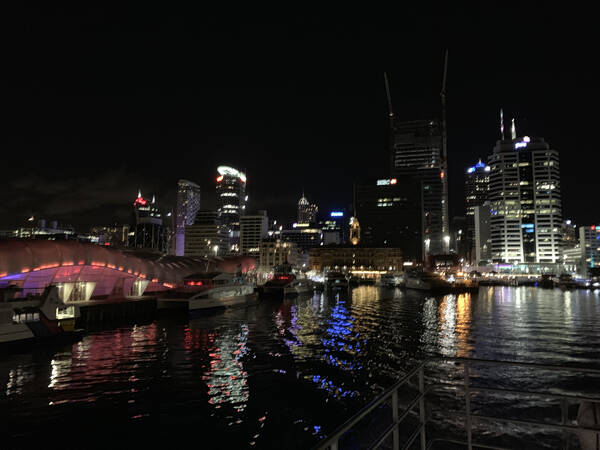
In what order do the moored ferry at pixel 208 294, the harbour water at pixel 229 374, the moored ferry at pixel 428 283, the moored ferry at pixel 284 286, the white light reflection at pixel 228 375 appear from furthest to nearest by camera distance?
the moored ferry at pixel 428 283 < the moored ferry at pixel 284 286 < the moored ferry at pixel 208 294 < the white light reflection at pixel 228 375 < the harbour water at pixel 229 374

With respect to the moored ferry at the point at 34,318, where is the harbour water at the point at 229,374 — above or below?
below

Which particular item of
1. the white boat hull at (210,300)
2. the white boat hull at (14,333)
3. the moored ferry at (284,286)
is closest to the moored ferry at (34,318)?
the white boat hull at (14,333)

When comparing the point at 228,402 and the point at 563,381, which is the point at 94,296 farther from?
the point at 563,381

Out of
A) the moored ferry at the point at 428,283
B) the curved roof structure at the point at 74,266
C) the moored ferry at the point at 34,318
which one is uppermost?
the curved roof structure at the point at 74,266

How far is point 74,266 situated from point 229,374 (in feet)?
105

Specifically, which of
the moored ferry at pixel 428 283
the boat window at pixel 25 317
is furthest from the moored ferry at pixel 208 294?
the moored ferry at pixel 428 283

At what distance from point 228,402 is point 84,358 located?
1416cm

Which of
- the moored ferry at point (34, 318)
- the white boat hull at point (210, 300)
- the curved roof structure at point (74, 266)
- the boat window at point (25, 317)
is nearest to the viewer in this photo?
the moored ferry at point (34, 318)

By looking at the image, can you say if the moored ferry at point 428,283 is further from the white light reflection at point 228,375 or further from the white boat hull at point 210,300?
the white light reflection at point 228,375

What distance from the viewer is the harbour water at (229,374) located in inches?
550

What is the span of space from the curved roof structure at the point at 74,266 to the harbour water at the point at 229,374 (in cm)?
1038

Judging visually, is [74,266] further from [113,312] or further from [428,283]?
[428,283]

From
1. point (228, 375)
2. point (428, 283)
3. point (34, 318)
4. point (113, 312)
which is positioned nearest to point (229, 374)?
point (228, 375)

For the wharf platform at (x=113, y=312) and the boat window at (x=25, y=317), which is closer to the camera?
the boat window at (x=25, y=317)
